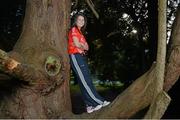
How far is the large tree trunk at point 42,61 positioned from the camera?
192 inches

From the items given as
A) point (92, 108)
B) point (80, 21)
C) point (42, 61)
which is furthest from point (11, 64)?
point (80, 21)

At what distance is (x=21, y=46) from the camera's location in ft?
16.8

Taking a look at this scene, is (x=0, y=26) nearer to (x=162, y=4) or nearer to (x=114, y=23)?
(x=114, y=23)

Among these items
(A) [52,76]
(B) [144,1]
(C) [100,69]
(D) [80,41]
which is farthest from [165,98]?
(C) [100,69]

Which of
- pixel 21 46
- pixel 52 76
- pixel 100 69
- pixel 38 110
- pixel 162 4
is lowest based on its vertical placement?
pixel 100 69

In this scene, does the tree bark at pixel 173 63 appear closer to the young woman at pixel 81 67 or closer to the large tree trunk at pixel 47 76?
the large tree trunk at pixel 47 76

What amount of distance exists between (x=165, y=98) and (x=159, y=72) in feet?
0.82

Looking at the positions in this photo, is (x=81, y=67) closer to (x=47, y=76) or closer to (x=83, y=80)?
(x=83, y=80)

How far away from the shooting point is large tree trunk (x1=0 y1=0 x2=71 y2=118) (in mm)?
4871

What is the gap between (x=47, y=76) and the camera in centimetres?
484

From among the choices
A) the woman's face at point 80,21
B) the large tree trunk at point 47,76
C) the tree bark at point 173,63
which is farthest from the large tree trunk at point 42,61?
the tree bark at point 173,63

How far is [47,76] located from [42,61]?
0.17 meters

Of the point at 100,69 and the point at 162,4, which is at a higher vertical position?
the point at 162,4

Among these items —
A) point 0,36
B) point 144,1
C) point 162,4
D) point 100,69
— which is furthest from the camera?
point 100,69
